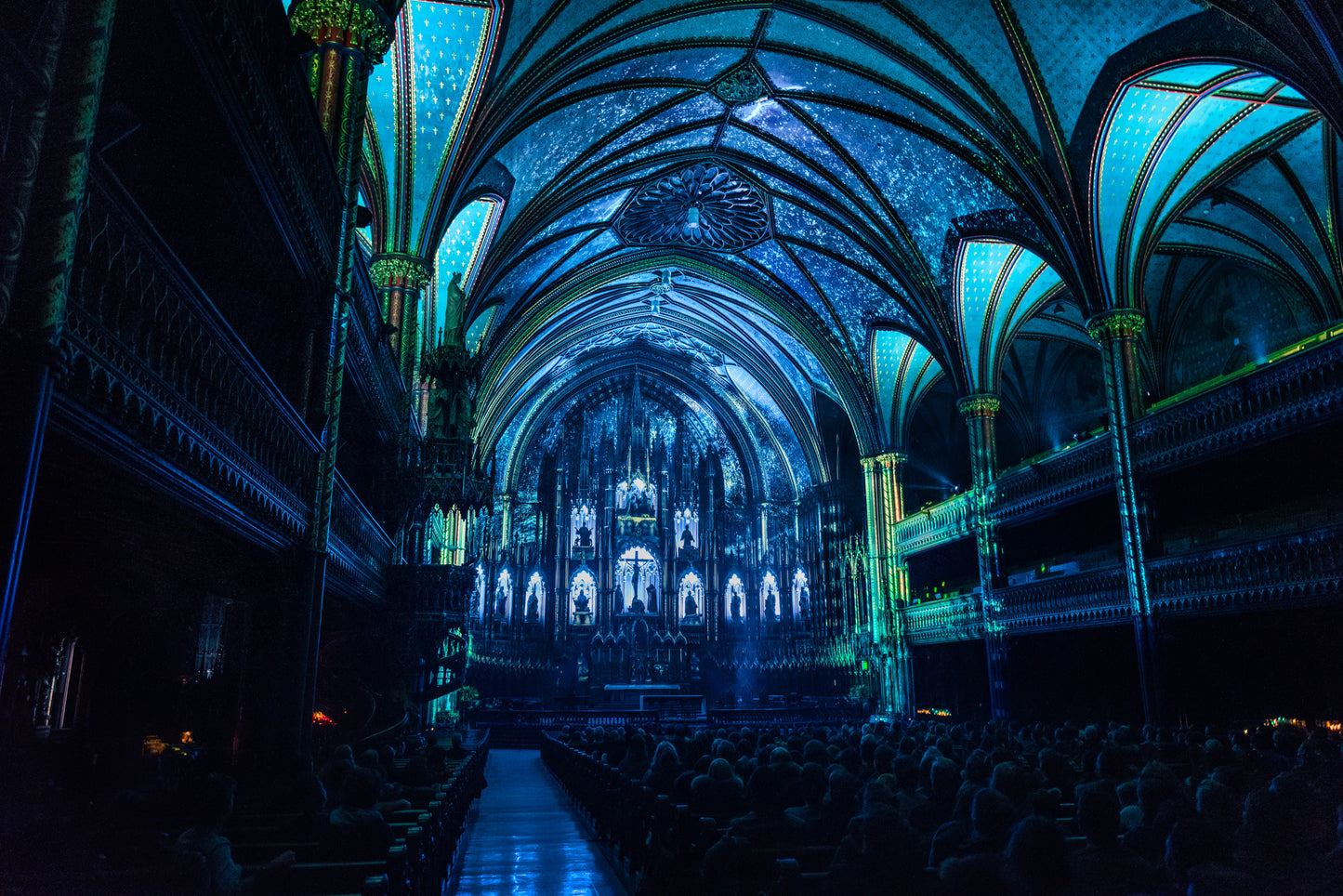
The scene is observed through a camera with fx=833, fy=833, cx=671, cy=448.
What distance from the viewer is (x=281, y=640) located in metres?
7.38

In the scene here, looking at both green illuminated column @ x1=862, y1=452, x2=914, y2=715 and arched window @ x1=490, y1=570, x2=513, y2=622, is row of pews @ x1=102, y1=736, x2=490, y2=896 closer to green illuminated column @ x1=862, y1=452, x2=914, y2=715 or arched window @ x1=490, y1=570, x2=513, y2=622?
green illuminated column @ x1=862, y1=452, x2=914, y2=715

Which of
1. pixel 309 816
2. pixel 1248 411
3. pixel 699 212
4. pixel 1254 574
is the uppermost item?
pixel 699 212

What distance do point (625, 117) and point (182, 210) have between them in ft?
43.6

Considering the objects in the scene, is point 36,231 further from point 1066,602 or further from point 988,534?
point 988,534

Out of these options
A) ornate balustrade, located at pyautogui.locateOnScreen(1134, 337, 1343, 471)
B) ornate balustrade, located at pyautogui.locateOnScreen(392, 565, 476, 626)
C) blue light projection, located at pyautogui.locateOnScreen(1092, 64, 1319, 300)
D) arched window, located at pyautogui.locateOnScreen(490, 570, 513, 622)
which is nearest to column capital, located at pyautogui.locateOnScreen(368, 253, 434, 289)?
ornate balustrade, located at pyautogui.locateOnScreen(392, 565, 476, 626)

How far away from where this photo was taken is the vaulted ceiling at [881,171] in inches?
547

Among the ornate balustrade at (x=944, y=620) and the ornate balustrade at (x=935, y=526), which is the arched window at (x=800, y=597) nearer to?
the ornate balustrade at (x=935, y=526)

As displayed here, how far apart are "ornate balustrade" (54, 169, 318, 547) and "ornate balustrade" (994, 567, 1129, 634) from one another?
14516 mm

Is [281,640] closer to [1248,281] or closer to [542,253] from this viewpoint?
[542,253]

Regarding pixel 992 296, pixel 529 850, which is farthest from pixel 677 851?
pixel 992 296

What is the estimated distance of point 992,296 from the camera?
815 inches

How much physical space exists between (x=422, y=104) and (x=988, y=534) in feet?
51.9

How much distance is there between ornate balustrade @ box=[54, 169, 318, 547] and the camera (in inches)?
151

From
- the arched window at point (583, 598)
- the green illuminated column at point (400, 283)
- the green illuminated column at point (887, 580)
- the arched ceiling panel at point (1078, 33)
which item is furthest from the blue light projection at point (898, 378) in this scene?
the green illuminated column at point (400, 283)
